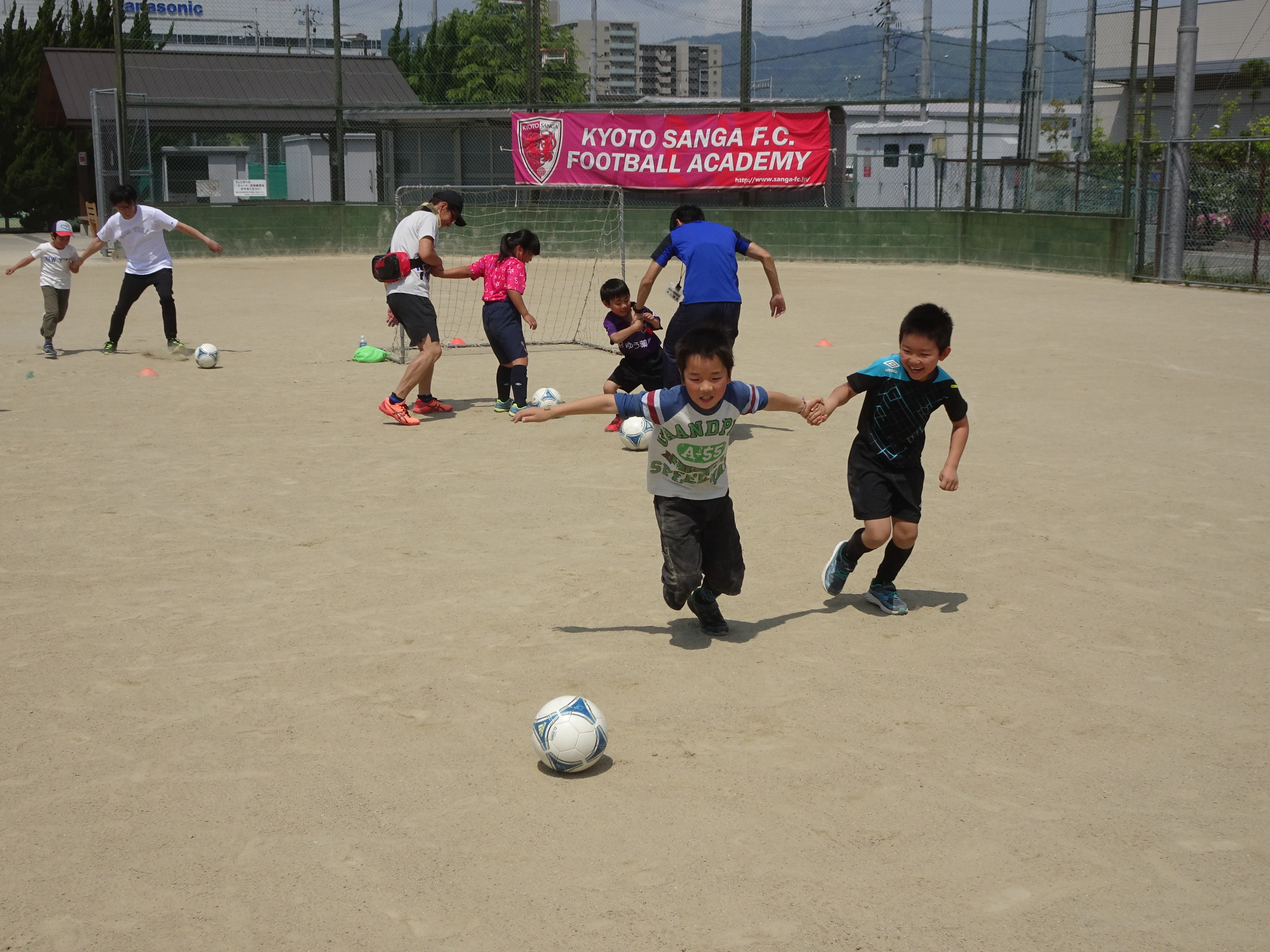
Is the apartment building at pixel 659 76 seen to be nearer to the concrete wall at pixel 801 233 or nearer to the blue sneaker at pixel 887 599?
the concrete wall at pixel 801 233

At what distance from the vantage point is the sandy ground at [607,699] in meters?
3.33

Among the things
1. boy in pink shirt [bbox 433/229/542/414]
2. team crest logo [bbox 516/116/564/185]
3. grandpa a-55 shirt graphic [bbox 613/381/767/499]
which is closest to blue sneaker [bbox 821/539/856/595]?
grandpa a-55 shirt graphic [bbox 613/381/767/499]

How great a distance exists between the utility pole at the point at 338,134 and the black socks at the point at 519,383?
18.4 m

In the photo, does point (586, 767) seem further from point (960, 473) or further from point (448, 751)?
point (960, 473)

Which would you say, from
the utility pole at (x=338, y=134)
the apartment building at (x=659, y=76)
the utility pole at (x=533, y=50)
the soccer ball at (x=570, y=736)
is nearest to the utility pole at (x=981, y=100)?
the apartment building at (x=659, y=76)

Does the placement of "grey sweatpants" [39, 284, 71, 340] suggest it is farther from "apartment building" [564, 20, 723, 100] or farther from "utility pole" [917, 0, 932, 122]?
"utility pole" [917, 0, 932, 122]

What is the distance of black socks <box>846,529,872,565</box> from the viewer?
5.60 metres

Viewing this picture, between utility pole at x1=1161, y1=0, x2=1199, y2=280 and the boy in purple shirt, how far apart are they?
14.1m

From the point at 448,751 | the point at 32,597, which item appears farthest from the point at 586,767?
the point at 32,597

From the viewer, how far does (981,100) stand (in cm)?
2367

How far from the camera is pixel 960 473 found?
26.3 feet

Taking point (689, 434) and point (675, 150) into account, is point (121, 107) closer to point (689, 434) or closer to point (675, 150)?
point (675, 150)

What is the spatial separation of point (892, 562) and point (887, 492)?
32cm

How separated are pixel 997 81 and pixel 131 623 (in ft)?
76.2
